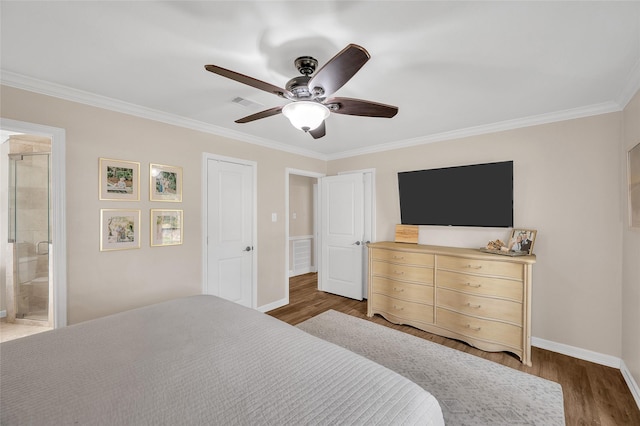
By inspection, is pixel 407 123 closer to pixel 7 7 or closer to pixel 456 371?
pixel 456 371

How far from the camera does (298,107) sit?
1.66m

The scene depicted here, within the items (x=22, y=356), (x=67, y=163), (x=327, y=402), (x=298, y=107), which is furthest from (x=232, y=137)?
(x=327, y=402)

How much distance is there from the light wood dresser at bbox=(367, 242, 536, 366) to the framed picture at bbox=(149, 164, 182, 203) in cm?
248

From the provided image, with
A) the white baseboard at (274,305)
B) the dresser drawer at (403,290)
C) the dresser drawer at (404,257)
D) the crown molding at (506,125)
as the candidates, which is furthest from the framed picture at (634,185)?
the white baseboard at (274,305)

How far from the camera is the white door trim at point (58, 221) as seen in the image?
2119 millimetres

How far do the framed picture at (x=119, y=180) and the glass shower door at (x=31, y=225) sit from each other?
1.70 metres

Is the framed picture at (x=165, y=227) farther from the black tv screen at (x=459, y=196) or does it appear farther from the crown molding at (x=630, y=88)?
the crown molding at (x=630, y=88)

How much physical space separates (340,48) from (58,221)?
2.57 m

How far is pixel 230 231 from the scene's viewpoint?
3355 millimetres

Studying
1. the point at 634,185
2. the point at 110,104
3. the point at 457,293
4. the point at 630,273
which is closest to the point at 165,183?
the point at 110,104

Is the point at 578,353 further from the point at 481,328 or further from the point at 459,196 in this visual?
the point at 459,196

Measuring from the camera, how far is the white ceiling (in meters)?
1.34

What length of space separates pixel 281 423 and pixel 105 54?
2.32 meters

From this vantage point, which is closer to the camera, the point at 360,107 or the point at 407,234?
the point at 360,107
